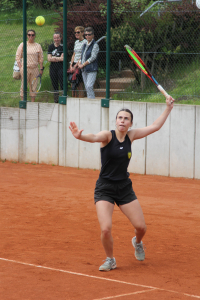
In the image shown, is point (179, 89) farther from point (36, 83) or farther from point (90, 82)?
point (36, 83)

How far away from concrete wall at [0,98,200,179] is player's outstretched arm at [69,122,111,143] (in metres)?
6.19

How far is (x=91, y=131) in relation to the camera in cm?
1247

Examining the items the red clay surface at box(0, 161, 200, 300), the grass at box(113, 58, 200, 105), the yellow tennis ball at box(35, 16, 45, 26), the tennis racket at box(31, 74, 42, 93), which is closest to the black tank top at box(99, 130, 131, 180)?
the red clay surface at box(0, 161, 200, 300)

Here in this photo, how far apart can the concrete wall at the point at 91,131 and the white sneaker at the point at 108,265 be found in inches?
245

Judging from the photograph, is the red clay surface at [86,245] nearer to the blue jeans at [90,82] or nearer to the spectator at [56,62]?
the blue jeans at [90,82]

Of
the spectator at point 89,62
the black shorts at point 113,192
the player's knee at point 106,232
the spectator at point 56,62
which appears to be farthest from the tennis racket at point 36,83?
the player's knee at point 106,232

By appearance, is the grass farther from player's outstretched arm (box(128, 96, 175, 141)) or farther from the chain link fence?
player's outstretched arm (box(128, 96, 175, 141))

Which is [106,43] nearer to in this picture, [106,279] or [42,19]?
[42,19]

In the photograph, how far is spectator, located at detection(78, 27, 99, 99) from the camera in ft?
40.5

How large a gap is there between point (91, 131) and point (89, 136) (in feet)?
24.1

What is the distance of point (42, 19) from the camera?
46.4 feet

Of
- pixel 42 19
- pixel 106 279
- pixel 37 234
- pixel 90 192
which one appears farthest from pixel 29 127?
pixel 106 279

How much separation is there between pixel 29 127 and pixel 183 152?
16.3 feet

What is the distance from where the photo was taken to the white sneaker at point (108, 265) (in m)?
5.23
